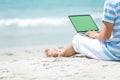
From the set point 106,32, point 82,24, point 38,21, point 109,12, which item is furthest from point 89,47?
point 38,21

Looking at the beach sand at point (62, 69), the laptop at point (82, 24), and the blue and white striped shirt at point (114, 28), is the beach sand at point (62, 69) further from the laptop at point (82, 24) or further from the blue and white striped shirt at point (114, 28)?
the laptop at point (82, 24)

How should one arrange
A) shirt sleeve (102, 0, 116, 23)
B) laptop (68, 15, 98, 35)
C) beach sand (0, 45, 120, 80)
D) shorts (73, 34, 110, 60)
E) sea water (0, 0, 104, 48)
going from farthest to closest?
sea water (0, 0, 104, 48) → laptop (68, 15, 98, 35) → shorts (73, 34, 110, 60) → shirt sleeve (102, 0, 116, 23) → beach sand (0, 45, 120, 80)

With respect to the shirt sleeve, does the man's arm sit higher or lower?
lower

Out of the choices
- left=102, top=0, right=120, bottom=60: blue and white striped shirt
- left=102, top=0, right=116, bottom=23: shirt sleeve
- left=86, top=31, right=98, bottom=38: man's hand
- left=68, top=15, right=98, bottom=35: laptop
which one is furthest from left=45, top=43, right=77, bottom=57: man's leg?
left=102, top=0, right=116, bottom=23: shirt sleeve

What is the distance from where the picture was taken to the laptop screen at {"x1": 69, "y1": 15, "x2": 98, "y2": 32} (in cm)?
679

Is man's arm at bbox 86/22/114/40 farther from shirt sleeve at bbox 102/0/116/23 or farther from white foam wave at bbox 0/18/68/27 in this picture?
white foam wave at bbox 0/18/68/27

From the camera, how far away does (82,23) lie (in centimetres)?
682

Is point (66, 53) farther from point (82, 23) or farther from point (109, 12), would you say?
point (109, 12)

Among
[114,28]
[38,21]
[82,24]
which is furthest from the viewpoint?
[38,21]

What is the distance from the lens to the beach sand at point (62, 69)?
18.2 feet

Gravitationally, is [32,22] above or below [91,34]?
above

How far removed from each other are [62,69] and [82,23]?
1058mm

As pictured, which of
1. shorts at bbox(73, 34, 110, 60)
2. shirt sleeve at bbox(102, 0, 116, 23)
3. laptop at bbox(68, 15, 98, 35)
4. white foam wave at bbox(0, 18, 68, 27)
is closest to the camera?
shirt sleeve at bbox(102, 0, 116, 23)

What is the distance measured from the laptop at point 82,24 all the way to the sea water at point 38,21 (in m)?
2.93
